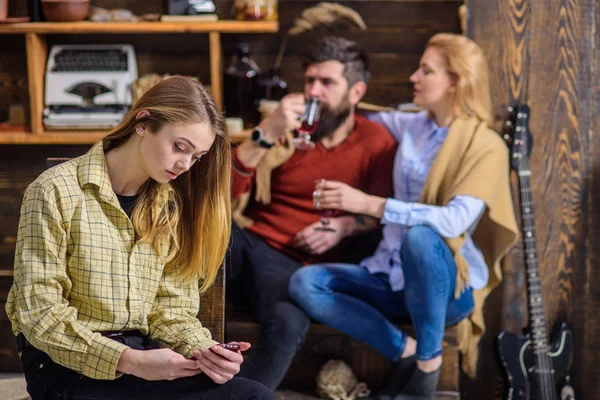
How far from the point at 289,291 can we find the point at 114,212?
1.11 meters

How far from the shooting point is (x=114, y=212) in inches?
72.4

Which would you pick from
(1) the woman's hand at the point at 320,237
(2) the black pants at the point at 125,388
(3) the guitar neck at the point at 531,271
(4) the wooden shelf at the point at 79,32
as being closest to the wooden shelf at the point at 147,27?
(4) the wooden shelf at the point at 79,32

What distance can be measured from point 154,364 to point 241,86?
1727 mm

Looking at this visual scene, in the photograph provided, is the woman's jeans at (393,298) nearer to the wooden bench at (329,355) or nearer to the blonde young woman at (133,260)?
the wooden bench at (329,355)

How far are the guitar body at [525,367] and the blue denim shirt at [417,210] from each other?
10.6 inches

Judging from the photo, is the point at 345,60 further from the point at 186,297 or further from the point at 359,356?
the point at 186,297

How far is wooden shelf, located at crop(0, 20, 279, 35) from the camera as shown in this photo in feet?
10.3

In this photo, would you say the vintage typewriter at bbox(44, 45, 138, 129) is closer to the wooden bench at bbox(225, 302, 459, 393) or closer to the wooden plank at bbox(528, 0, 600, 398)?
the wooden bench at bbox(225, 302, 459, 393)

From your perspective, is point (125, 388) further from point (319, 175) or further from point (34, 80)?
point (34, 80)

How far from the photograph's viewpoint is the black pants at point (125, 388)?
175cm

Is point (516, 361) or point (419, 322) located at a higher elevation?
point (419, 322)

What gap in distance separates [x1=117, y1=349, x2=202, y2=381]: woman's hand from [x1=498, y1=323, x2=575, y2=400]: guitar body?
1.63 m

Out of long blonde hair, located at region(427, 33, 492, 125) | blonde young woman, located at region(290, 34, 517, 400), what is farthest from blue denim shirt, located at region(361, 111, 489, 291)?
long blonde hair, located at region(427, 33, 492, 125)

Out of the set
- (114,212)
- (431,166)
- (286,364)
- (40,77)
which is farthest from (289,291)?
(40,77)
